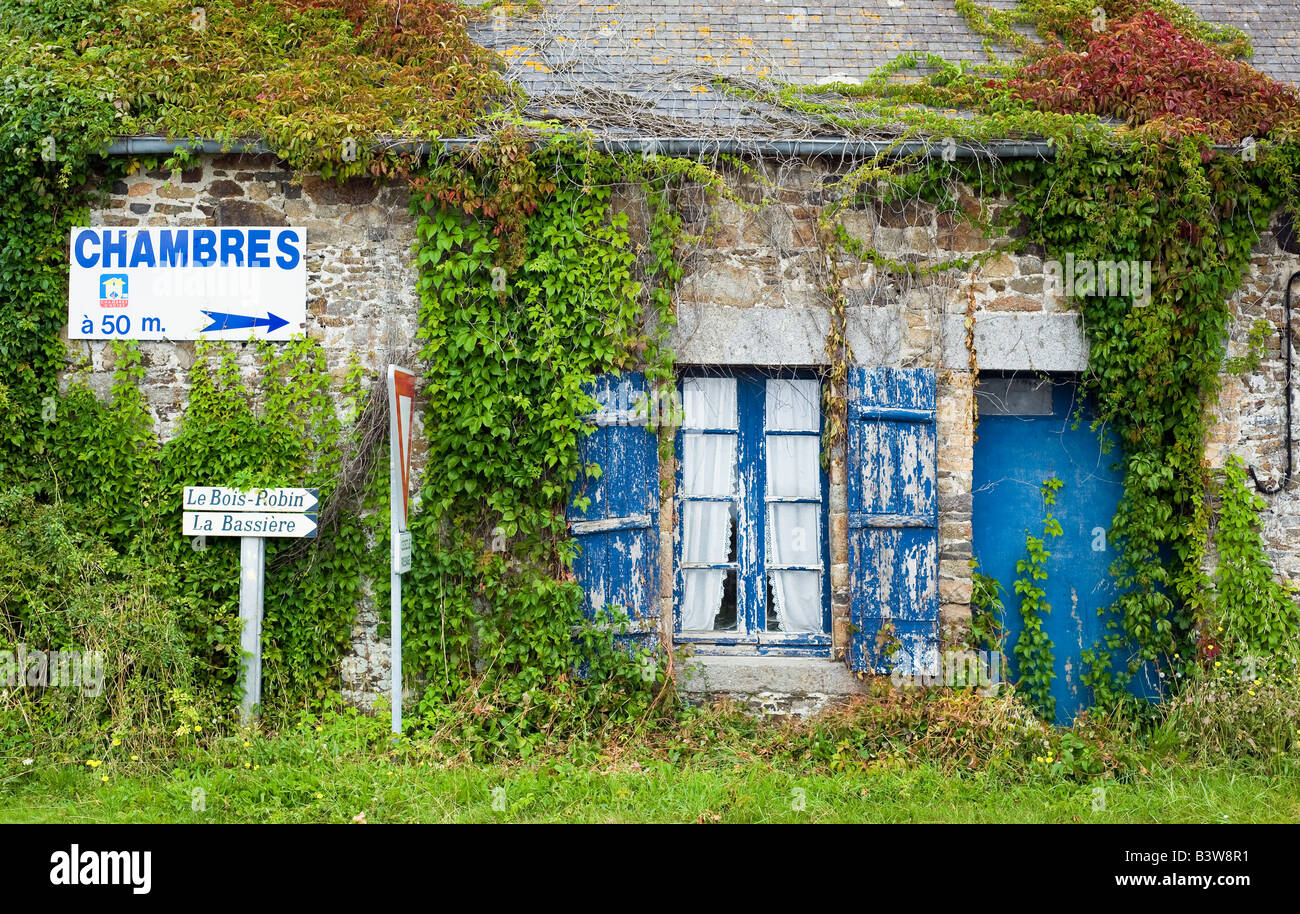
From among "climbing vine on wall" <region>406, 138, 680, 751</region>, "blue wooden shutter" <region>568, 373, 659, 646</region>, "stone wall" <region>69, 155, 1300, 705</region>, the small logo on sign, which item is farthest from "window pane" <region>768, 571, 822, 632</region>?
the small logo on sign

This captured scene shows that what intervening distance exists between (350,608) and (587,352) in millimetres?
2151

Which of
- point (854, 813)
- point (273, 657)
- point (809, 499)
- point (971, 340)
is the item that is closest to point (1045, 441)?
point (971, 340)

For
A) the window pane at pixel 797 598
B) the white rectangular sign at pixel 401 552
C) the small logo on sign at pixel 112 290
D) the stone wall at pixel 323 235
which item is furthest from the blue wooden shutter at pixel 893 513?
the small logo on sign at pixel 112 290

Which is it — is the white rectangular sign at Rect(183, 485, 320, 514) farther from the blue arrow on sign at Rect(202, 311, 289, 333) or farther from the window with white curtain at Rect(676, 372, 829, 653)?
the window with white curtain at Rect(676, 372, 829, 653)

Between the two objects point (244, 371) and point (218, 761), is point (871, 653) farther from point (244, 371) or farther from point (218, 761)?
point (244, 371)

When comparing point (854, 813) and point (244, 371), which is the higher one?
point (244, 371)

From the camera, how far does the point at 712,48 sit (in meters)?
6.53

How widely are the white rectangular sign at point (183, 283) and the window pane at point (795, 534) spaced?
3290mm

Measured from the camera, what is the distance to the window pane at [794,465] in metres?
5.75

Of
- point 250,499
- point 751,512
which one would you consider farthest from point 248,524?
point 751,512

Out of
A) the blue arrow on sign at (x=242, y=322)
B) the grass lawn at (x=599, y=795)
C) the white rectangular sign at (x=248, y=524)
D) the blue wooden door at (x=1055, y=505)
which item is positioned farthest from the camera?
the blue wooden door at (x=1055, y=505)

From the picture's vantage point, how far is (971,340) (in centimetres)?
562

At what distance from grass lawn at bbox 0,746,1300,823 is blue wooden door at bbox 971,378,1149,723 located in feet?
3.45

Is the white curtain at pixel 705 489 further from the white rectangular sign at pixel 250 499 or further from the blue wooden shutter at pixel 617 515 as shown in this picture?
the white rectangular sign at pixel 250 499
